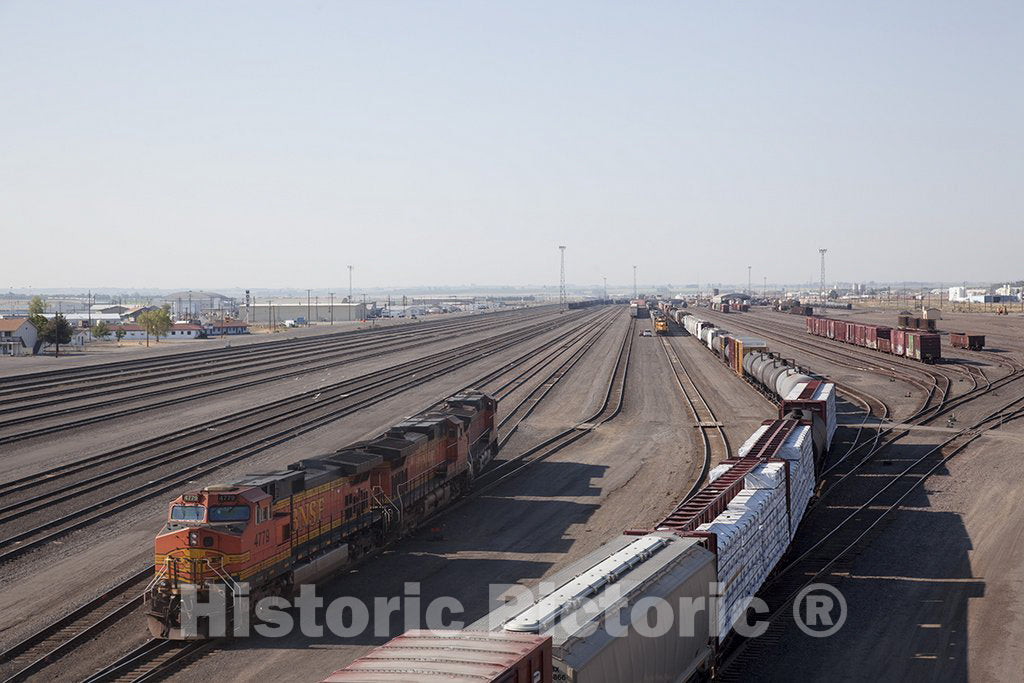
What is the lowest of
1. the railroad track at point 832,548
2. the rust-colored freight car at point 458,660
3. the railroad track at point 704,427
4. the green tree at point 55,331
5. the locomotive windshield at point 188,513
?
the railroad track at point 832,548

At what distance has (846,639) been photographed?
20.0 metres

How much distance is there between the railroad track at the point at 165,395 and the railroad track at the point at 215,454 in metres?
7.59

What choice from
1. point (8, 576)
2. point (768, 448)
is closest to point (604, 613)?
point (768, 448)

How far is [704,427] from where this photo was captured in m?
49.7

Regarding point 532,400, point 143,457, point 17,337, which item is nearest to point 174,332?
point 17,337

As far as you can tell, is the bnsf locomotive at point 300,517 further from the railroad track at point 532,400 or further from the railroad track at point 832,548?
the railroad track at point 532,400

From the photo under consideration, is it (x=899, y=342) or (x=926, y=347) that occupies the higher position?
(x=899, y=342)

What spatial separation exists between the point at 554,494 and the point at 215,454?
17.6m

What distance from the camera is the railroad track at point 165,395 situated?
51375mm

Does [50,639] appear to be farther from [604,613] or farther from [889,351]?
[889,351]

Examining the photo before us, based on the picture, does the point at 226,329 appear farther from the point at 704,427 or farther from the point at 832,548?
the point at 832,548

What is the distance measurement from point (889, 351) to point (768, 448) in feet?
225

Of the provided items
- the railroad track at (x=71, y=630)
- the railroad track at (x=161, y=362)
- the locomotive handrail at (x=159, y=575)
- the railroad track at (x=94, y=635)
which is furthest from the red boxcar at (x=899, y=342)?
the locomotive handrail at (x=159, y=575)

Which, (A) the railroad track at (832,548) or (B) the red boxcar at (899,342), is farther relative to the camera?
(B) the red boxcar at (899,342)
